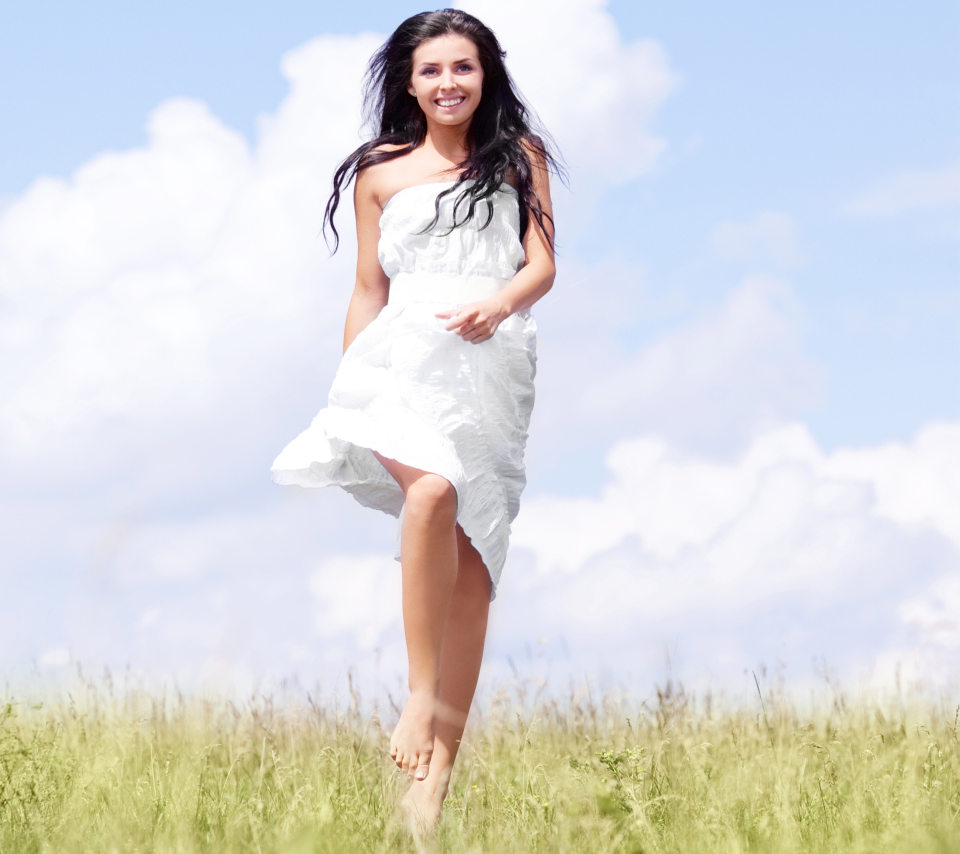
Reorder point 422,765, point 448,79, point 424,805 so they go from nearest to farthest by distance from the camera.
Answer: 1. point 422,765
2. point 424,805
3. point 448,79

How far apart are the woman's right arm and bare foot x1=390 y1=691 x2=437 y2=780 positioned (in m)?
1.32

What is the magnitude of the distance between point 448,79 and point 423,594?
1791mm

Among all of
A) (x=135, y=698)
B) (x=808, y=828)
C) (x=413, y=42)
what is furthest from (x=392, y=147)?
(x=135, y=698)

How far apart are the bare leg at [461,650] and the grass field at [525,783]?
13 centimetres

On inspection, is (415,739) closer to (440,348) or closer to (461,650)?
(461,650)

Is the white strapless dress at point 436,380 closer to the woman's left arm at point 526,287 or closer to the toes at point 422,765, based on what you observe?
the woman's left arm at point 526,287

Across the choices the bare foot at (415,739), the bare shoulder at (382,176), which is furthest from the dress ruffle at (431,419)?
the bare foot at (415,739)

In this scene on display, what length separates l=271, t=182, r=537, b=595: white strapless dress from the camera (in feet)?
13.6

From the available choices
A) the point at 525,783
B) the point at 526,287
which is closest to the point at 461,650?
the point at 525,783

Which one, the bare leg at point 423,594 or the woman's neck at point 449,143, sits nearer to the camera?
the bare leg at point 423,594

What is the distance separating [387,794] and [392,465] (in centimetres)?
123

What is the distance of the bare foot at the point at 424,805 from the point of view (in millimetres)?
4062

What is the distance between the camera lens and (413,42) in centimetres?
448

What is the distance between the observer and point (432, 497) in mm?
3934
